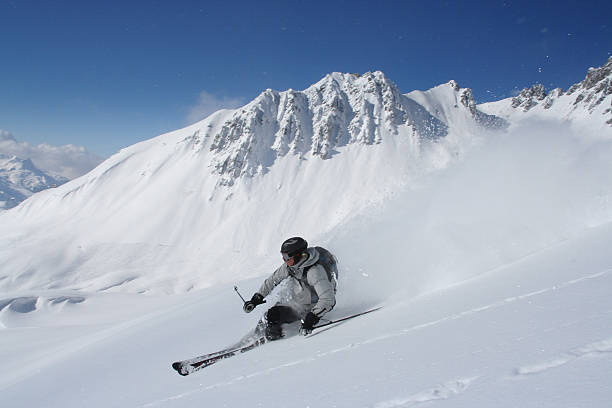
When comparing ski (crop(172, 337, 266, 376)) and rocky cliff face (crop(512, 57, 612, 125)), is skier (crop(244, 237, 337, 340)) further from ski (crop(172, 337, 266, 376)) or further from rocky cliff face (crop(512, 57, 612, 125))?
rocky cliff face (crop(512, 57, 612, 125))

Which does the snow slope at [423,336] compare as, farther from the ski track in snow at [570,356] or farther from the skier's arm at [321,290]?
the skier's arm at [321,290]

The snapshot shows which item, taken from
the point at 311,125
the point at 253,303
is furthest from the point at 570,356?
the point at 311,125

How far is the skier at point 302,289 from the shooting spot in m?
5.11

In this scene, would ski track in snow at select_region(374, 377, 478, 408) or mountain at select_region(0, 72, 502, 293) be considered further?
mountain at select_region(0, 72, 502, 293)

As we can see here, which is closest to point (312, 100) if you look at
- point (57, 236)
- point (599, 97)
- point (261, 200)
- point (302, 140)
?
point (302, 140)

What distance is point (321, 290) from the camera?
5.16 metres

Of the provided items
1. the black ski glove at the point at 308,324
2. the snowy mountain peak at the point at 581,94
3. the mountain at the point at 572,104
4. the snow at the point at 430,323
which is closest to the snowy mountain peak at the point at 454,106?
the mountain at the point at 572,104

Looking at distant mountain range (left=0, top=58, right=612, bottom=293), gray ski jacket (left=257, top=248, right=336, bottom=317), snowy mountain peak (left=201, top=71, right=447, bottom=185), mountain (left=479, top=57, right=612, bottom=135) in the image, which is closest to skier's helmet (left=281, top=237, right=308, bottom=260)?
gray ski jacket (left=257, top=248, right=336, bottom=317)

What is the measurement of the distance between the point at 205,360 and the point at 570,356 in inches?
181

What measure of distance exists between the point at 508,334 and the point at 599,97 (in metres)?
146

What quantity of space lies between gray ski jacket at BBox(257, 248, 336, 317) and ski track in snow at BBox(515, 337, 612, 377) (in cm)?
320

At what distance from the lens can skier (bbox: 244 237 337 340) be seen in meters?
5.11

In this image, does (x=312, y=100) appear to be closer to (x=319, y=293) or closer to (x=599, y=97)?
(x=599, y=97)

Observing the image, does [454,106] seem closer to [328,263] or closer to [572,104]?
[572,104]
